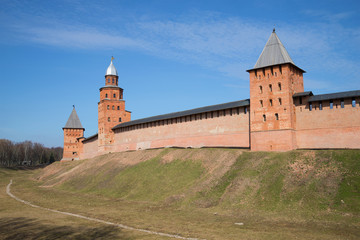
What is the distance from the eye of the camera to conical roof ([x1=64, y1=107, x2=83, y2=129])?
64.5m

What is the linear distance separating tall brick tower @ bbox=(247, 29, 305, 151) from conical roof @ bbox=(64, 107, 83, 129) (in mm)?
46473

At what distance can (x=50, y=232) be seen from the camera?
14.2 m

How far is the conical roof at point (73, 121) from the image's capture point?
64.5m

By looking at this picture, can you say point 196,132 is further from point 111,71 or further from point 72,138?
point 72,138

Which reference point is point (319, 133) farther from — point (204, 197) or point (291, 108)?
point (204, 197)

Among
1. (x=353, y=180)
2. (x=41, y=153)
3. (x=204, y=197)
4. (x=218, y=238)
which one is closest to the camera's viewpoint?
(x=218, y=238)

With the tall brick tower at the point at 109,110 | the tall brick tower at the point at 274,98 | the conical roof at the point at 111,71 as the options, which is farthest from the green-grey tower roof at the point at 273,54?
the conical roof at the point at 111,71

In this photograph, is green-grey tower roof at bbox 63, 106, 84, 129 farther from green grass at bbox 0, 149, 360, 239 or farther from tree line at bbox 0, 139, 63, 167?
green grass at bbox 0, 149, 360, 239

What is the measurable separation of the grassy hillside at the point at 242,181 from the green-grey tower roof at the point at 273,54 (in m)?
7.61

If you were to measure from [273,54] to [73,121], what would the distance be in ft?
161

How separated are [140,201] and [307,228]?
1286cm

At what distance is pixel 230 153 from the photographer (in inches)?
1059

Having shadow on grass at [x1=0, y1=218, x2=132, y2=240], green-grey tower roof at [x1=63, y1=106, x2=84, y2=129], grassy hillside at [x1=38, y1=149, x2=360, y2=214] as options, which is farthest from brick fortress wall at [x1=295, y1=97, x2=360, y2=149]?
green-grey tower roof at [x1=63, y1=106, x2=84, y2=129]

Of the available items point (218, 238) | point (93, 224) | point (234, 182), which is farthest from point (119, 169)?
point (218, 238)
